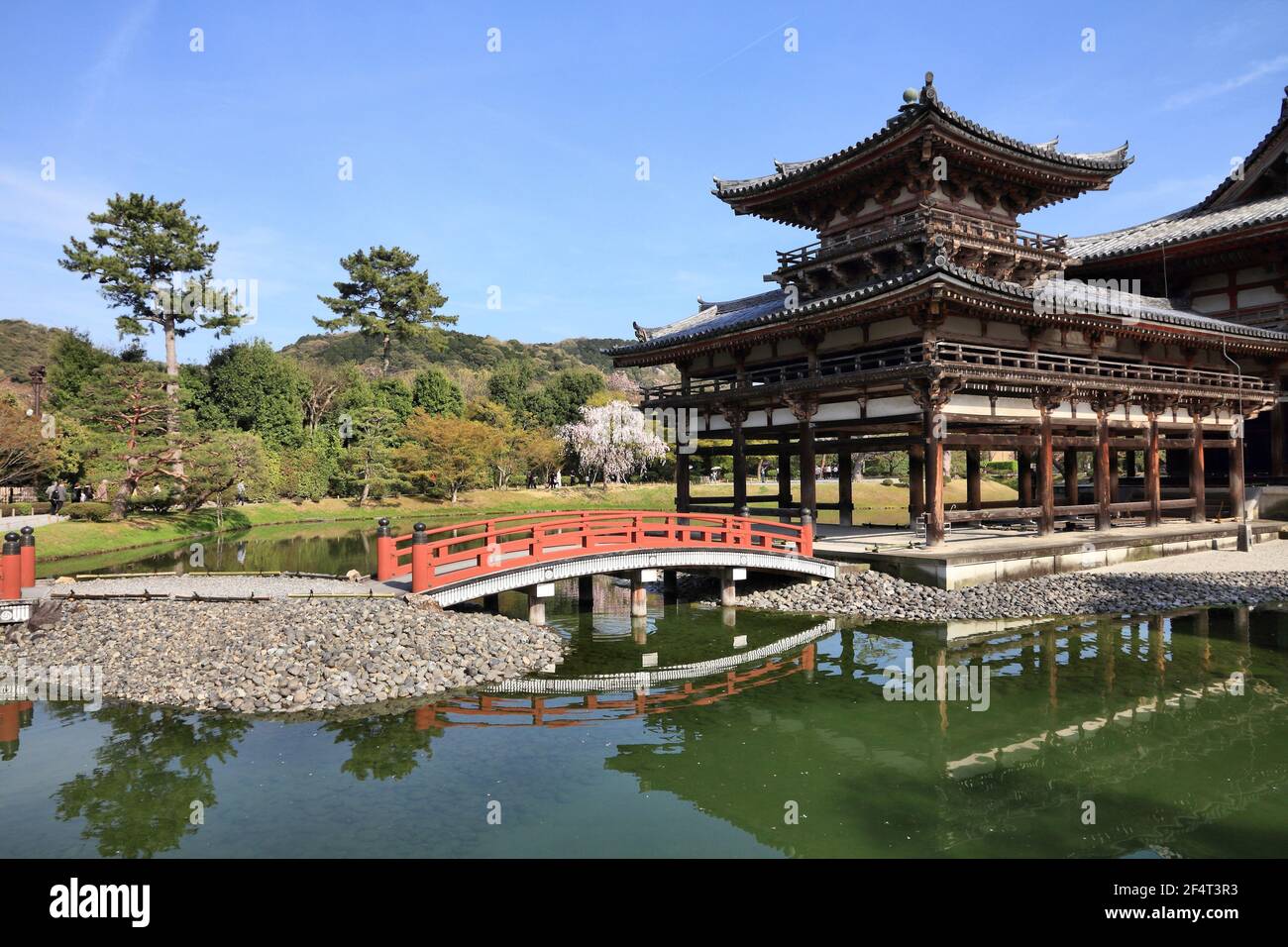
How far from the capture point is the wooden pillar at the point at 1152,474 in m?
25.9

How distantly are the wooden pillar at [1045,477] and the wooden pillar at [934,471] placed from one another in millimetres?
3909

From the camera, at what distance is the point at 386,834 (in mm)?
8656

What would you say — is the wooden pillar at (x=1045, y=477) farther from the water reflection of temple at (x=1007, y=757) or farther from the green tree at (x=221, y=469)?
the green tree at (x=221, y=469)

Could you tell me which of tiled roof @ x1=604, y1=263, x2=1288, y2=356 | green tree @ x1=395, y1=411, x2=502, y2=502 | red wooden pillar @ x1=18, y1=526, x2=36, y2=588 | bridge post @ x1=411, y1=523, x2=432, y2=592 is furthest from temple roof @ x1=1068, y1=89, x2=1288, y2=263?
green tree @ x1=395, y1=411, x2=502, y2=502

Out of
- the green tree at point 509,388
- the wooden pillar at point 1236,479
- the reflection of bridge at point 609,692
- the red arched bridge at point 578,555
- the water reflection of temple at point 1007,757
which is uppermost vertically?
the green tree at point 509,388

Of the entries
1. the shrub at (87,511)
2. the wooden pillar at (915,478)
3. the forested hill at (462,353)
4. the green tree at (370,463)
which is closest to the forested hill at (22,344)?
the forested hill at (462,353)

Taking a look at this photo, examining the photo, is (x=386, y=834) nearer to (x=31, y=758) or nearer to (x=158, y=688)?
(x=31, y=758)

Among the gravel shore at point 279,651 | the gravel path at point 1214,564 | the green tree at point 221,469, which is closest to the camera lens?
the gravel shore at point 279,651

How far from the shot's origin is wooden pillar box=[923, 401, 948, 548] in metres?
20.2

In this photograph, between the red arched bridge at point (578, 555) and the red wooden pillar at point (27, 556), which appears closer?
the red wooden pillar at point (27, 556)

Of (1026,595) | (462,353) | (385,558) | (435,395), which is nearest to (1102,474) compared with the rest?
(1026,595)

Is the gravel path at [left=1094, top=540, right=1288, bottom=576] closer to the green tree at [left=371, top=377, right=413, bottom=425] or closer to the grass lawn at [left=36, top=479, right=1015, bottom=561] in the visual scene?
the grass lawn at [left=36, top=479, right=1015, bottom=561]
